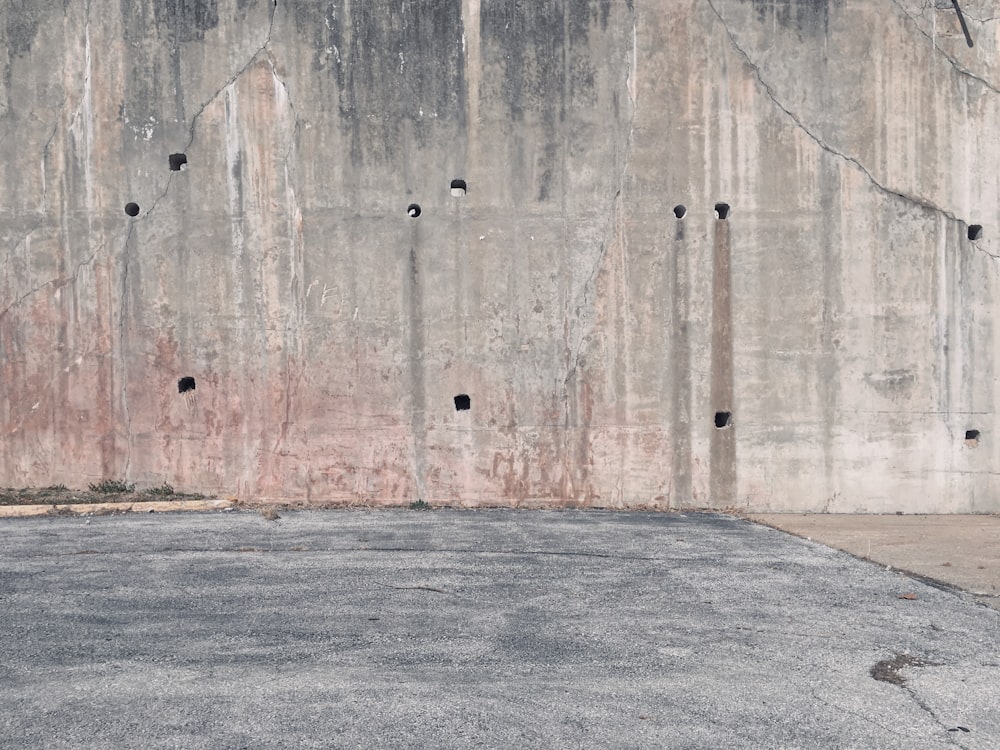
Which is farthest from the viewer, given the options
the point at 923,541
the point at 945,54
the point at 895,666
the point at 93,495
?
the point at 945,54

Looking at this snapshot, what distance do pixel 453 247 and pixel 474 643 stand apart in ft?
15.1

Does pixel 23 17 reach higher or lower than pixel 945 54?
higher

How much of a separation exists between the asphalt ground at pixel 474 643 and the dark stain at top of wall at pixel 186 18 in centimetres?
438

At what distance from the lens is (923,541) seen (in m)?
7.65

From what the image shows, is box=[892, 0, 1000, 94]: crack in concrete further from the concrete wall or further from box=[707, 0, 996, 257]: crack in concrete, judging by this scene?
box=[707, 0, 996, 257]: crack in concrete

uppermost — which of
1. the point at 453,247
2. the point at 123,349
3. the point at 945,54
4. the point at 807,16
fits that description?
the point at 807,16

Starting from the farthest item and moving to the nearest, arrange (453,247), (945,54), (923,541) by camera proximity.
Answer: (945,54) → (453,247) → (923,541)

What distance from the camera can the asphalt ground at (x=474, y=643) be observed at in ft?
12.4

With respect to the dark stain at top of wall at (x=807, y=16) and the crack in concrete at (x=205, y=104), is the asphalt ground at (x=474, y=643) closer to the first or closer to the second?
the crack in concrete at (x=205, y=104)

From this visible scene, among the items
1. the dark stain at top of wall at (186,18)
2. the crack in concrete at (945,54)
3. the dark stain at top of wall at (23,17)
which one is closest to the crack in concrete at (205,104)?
the dark stain at top of wall at (186,18)

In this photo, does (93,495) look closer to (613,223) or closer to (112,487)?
(112,487)

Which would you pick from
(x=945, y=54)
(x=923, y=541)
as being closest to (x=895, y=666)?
(x=923, y=541)

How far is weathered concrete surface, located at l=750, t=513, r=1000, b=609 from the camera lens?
6.54 meters

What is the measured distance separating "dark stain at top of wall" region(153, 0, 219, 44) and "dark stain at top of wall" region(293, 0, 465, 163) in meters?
0.77
